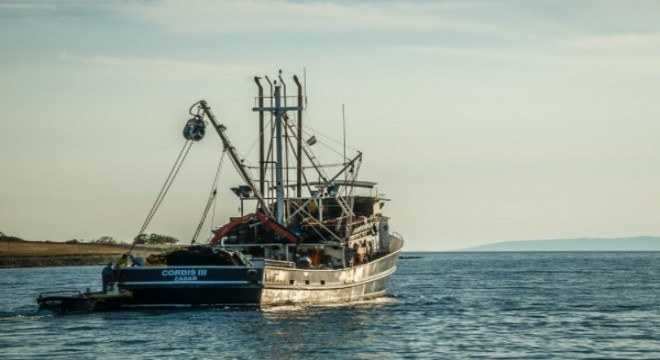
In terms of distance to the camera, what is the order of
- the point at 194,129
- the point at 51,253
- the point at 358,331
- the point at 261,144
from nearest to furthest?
1. the point at 358,331
2. the point at 194,129
3. the point at 261,144
4. the point at 51,253

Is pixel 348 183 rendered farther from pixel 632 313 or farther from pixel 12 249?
pixel 12 249

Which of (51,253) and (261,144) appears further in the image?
(51,253)

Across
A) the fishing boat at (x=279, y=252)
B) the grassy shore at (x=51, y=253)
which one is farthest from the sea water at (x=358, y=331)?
the grassy shore at (x=51, y=253)

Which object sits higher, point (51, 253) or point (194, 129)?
point (194, 129)

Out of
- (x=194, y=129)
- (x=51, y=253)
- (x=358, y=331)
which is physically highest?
(x=194, y=129)

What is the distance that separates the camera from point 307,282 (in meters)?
66.6

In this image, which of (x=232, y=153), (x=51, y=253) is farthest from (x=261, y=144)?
(x=51, y=253)

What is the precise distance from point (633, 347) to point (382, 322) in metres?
15.3

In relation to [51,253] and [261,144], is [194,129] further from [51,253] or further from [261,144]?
[51,253]

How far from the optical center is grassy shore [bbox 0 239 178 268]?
540 ft

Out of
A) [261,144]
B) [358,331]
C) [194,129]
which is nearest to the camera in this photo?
[358,331]

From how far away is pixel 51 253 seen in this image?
582 feet

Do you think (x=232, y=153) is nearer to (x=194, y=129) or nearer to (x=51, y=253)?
(x=194, y=129)

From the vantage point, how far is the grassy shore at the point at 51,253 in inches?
6481
